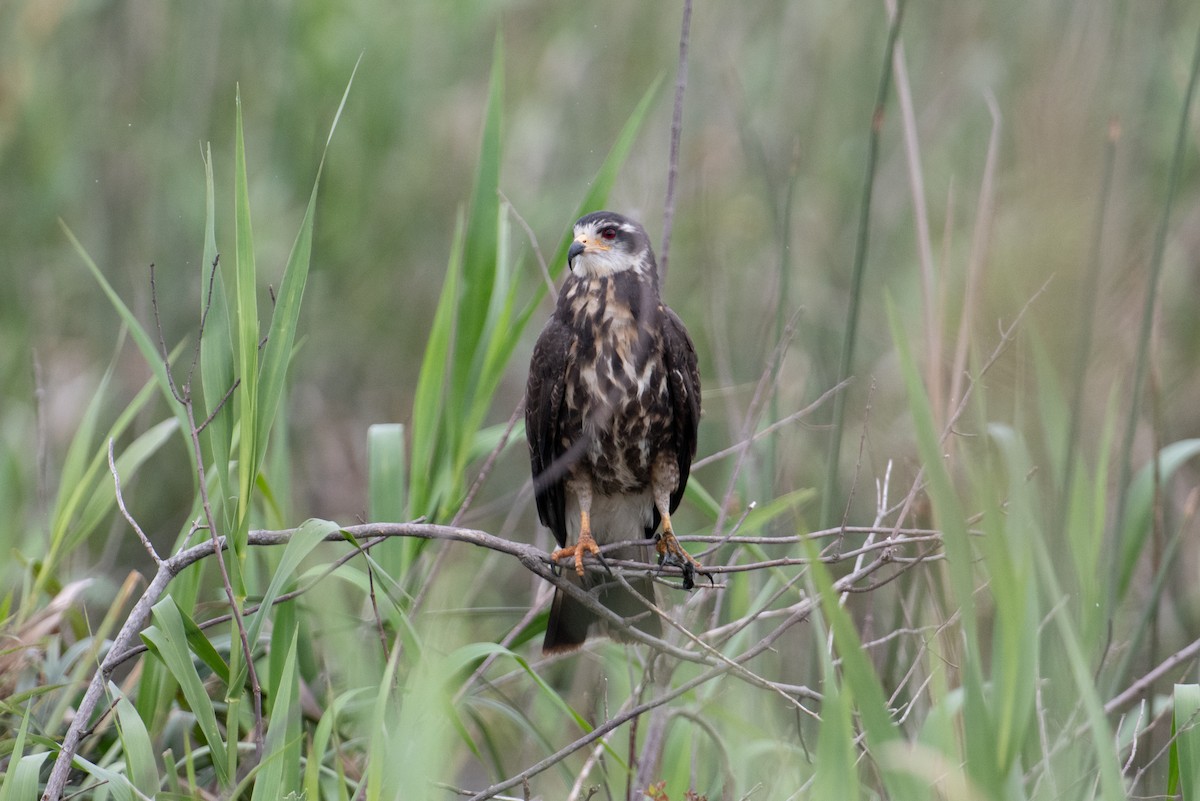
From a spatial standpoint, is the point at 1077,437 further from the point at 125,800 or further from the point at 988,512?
the point at 125,800

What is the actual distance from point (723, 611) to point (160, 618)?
186 centimetres

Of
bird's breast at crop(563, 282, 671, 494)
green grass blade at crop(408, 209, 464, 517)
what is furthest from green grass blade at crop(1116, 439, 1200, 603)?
green grass blade at crop(408, 209, 464, 517)

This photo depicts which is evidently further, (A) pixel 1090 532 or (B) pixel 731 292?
(B) pixel 731 292

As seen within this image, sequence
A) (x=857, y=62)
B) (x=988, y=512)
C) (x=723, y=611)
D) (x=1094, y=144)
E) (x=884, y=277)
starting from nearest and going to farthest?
(x=988, y=512) → (x=1094, y=144) → (x=723, y=611) → (x=884, y=277) → (x=857, y=62)

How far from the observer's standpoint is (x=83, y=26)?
229 inches

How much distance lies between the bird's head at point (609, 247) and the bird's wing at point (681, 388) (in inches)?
7.1

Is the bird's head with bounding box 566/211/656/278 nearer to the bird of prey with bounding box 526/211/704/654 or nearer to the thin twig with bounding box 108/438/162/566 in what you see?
the bird of prey with bounding box 526/211/704/654

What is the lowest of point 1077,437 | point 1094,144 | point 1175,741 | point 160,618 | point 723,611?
point 723,611

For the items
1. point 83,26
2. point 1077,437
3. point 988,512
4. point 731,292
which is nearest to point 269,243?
point 83,26

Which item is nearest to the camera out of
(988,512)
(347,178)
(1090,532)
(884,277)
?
(988,512)

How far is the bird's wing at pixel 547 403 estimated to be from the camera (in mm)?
3475

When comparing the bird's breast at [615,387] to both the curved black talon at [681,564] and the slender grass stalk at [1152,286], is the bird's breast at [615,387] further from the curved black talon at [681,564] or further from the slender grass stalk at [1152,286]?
the slender grass stalk at [1152,286]

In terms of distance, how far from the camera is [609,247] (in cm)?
362

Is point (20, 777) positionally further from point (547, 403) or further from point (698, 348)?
point (698, 348)
